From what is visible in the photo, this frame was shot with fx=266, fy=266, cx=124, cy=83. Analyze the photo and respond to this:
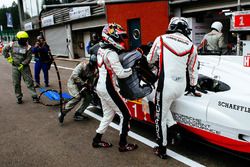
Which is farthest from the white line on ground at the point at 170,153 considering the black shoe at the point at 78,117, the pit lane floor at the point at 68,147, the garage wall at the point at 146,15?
the garage wall at the point at 146,15

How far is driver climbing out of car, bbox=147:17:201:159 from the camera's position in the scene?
11.2ft

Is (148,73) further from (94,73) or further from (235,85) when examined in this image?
(94,73)

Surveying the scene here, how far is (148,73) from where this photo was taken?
4035mm

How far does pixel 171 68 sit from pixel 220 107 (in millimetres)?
762

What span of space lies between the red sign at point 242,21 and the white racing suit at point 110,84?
4.12 meters

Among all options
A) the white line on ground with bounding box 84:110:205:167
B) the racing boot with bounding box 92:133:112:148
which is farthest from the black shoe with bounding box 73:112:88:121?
the racing boot with bounding box 92:133:112:148

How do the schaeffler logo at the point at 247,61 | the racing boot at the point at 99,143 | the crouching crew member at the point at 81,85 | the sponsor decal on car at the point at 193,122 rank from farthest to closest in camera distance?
1. the crouching crew member at the point at 81,85
2. the racing boot at the point at 99,143
3. the schaeffler logo at the point at 247,61
4. the sponsor decal on car at the point at 193,122

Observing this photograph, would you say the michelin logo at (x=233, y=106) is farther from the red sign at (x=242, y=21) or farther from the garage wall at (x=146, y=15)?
the garage wall at (x=146, y=15)

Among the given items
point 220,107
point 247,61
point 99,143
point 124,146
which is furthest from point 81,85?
point 247,61

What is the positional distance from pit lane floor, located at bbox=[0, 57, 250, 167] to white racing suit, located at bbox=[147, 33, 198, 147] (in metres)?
0.63

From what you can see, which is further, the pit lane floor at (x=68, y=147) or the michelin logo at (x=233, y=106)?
the pit lane floor at (x=68, y=147)

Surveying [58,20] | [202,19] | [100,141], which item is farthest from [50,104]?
[58,20]

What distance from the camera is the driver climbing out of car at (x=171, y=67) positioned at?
341cm

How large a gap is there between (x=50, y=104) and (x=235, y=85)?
16.0 ft
